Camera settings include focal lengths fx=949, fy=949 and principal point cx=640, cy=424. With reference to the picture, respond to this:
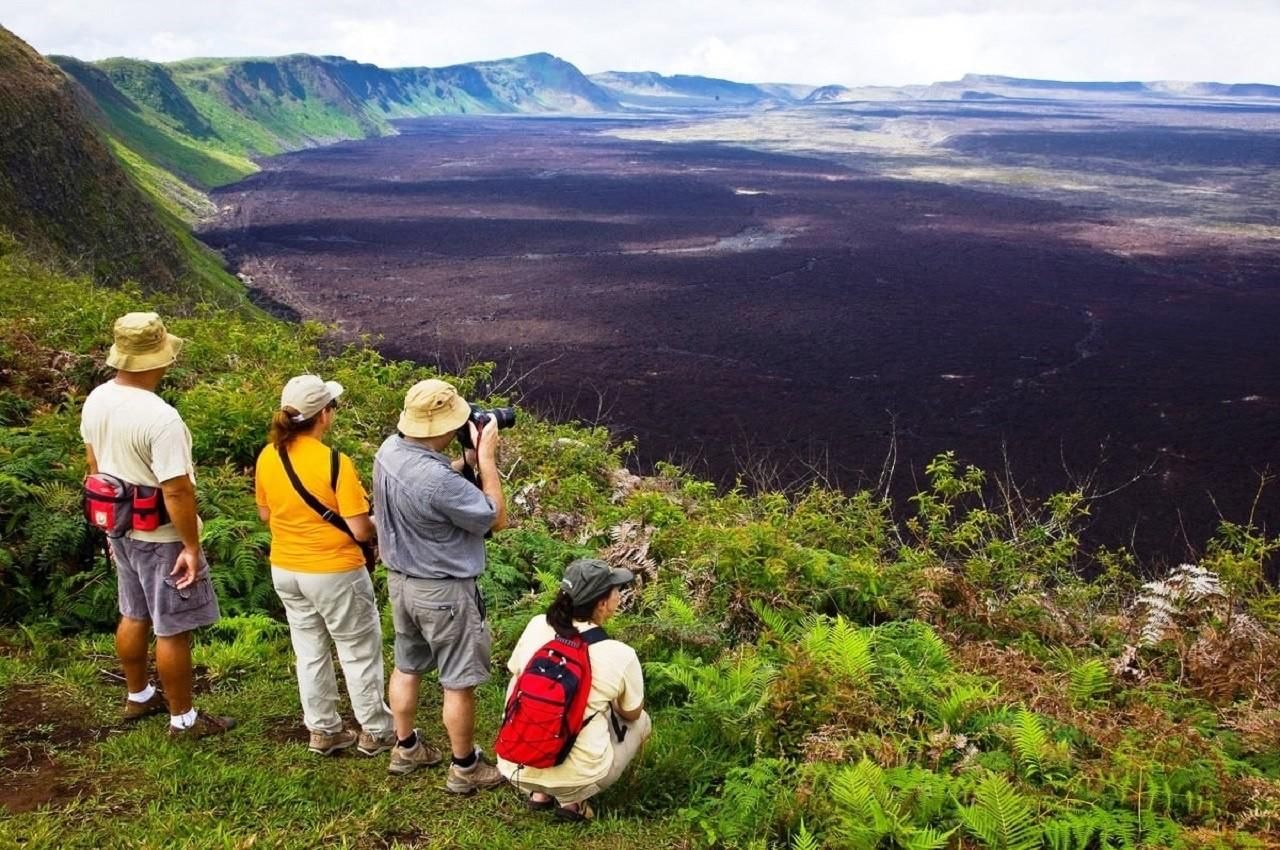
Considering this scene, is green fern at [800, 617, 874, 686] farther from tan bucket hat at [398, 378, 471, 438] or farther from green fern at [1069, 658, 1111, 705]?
tan bucket hat at [398, 378, 471, 438]

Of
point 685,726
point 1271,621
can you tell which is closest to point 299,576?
point 685,726

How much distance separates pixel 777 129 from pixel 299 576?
161 meters

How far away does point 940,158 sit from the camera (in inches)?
3910

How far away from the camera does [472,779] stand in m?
4.16

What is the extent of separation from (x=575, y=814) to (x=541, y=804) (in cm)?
16

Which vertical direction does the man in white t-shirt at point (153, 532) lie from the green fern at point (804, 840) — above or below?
above

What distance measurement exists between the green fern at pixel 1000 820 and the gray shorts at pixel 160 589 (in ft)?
11.4

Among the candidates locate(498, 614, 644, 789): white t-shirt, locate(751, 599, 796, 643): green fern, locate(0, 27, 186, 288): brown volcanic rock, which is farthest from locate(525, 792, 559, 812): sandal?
locate(0, 27, 186, 288): brown volcanic rock

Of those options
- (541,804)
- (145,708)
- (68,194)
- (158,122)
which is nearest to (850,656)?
(541,804)

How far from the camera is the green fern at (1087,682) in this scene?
558cm

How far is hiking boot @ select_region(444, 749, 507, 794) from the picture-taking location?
4148 millimetres

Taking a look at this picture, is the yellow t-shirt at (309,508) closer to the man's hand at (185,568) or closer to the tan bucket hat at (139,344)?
the man's hand at (185,568)

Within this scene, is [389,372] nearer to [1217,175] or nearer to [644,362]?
[644,362]

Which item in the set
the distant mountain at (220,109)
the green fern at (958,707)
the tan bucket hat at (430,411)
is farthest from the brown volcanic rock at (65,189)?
the distant mountain at (220,109)
